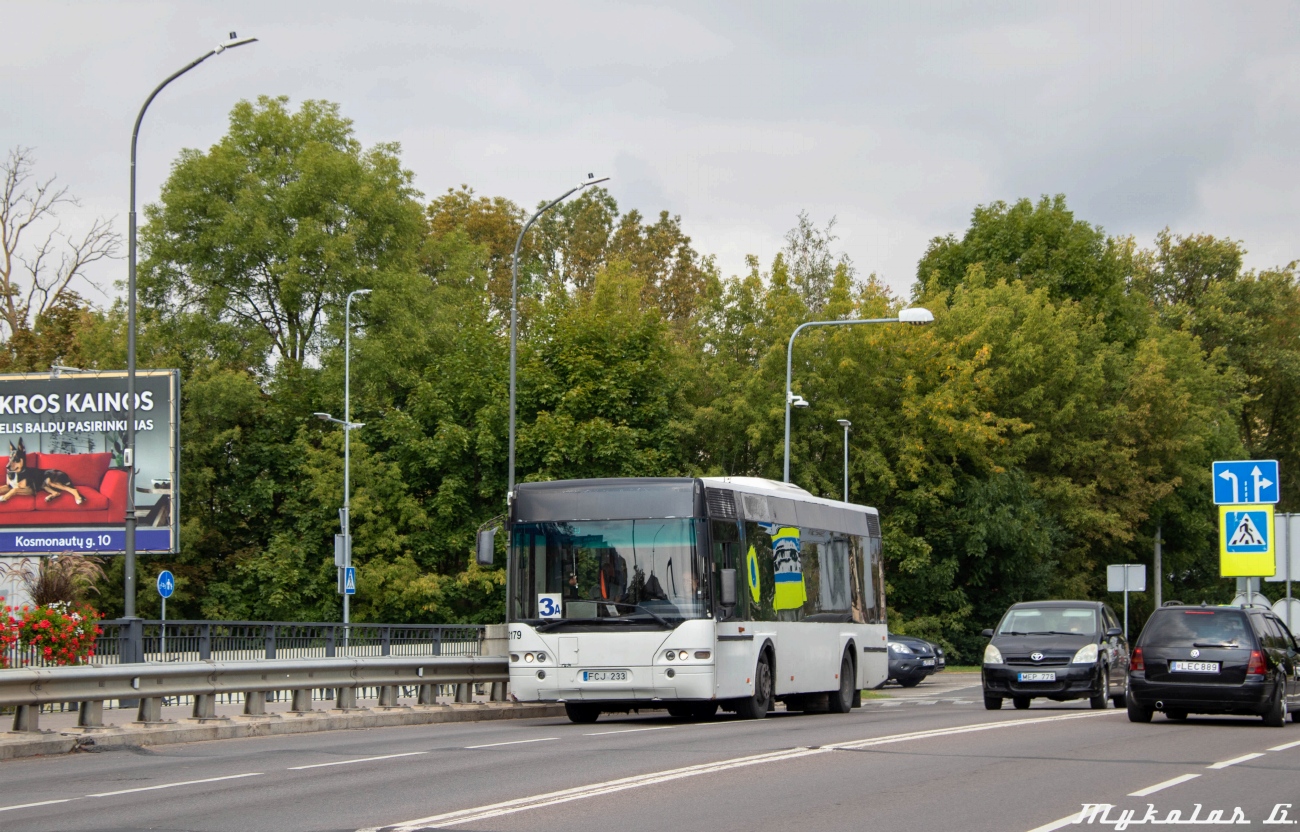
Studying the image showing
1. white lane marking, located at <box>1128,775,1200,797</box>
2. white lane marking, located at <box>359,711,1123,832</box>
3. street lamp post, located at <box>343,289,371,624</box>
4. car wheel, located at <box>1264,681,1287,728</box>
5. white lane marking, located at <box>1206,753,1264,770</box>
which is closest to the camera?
white lane marking, located at <box>359,711,1123,832</box>

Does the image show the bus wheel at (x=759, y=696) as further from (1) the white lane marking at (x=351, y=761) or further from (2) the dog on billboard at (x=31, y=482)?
(2) the dog on billboard at (x=31, y=482)

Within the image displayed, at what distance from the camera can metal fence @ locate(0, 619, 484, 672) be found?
19359mm

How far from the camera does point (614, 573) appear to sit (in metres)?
19.8

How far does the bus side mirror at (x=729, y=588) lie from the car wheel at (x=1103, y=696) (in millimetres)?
8461

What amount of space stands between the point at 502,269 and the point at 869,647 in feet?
149

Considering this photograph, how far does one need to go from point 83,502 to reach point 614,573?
2271 centimetres

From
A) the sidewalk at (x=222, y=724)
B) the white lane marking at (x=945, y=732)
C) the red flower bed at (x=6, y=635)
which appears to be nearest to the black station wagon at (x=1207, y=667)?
the white lane marking at (x=945, y=732)

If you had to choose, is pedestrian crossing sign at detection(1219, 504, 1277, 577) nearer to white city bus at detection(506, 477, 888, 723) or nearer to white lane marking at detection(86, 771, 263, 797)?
white city bus at detection(506, 477, 888, 723)

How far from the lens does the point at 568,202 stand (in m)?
74.3

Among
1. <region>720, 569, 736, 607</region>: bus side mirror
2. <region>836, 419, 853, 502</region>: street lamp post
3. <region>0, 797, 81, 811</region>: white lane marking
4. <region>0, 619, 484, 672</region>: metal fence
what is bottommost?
<region>0, 797, 81, 811</region>: white lane marking

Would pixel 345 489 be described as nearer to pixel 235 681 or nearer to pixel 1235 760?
pixel 235 681

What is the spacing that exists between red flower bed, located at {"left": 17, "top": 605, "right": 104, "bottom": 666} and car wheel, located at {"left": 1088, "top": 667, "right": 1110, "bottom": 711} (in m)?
15.1

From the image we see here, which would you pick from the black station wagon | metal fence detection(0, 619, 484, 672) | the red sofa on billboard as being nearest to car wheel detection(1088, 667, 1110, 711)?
the black station wagon

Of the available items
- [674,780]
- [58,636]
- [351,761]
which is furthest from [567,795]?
[58,636]
